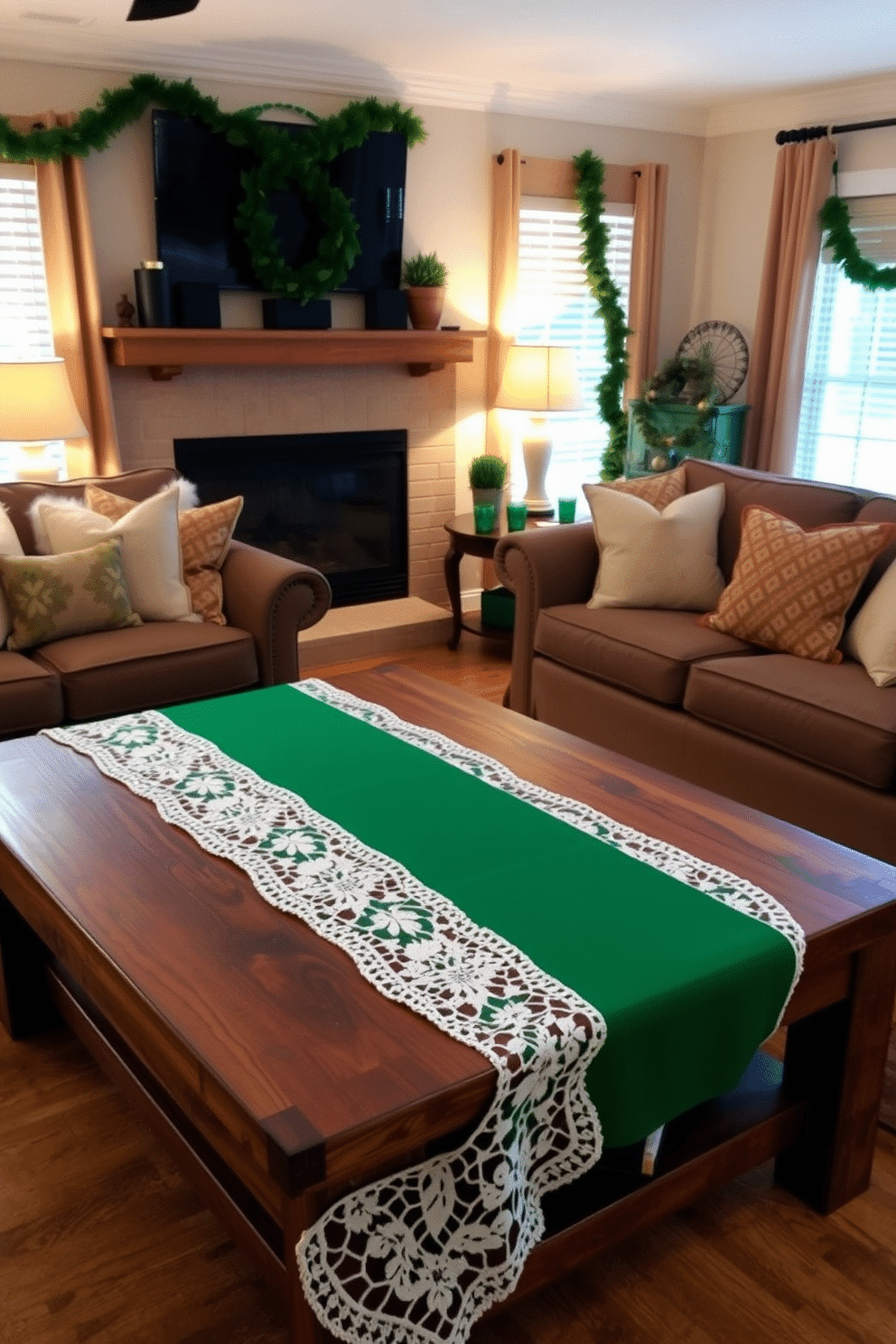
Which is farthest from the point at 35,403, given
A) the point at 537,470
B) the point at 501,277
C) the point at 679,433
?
the point at 679,433

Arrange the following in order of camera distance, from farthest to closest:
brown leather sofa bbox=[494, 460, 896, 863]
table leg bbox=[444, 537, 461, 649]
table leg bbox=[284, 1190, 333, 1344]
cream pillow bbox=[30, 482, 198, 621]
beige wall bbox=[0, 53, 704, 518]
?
1. table leg bbox=[444, 537, 461, 649]
2. beige wall bbox=[0, 53, 704, 518]
3. cream pillow bbox=[30, 482, 198, 621]
4. brown leather sofa bbox=[494, 460, 896, 863]
5. table leg bbox=[284, 1190, 333, 1344]

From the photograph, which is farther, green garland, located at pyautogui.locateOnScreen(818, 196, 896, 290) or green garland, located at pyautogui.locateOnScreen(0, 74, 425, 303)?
green garland, located at pyautogui.locateOnScreen(818, 196, 896, 290)

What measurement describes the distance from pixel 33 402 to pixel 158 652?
1086mm

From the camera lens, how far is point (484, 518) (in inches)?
191

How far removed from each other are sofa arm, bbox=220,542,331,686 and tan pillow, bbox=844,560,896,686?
1666mm

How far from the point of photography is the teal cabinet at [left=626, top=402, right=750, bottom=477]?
5449mm

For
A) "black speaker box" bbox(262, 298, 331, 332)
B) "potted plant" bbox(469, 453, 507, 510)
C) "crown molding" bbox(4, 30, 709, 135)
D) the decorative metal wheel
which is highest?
"crown molding" bbox(4, 30, 709, 135)

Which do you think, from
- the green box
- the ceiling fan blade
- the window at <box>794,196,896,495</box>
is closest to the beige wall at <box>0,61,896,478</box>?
the window at <box>794,196,896,495</box>

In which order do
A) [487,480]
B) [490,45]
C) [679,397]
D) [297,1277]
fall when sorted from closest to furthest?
[297,1277] < [490,45] < [487,480] < [679,397]

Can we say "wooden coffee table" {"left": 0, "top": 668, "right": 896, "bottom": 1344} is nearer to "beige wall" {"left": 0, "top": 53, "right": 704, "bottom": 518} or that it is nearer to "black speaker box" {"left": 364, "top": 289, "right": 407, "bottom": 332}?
"beige wall" {"left": 0, "top": 53, "right": 704, "bottom": 518}

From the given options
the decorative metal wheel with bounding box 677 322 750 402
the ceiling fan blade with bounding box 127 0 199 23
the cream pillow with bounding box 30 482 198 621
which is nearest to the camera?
the ceiling fan blade with bounding box 127 0 199 23

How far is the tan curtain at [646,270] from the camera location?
18.0 ft

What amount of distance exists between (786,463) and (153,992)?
474 cm

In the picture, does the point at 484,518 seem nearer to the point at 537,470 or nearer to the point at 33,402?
the point at 537,470
